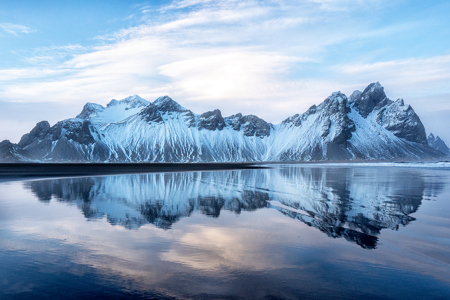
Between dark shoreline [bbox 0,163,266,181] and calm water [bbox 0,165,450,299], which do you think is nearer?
calm water [bbox 0,165,450,299]

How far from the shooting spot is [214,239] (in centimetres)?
1243

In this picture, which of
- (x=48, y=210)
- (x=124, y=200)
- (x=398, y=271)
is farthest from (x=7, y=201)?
(x=398, y=271)

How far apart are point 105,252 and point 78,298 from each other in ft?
11.4

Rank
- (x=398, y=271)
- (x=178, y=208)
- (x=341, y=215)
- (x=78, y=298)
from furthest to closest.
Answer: (x=178, y=208)
(x=341, y=215)
(x=398, y=271)
(x=78, y=298)

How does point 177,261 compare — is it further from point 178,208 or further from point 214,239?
point 178,208

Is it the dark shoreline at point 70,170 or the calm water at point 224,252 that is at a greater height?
→ the calm water at point 224,252

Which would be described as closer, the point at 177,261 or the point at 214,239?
the point at 177,261

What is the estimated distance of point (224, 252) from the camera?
10.7m

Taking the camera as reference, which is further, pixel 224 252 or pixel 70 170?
pixel 70 170

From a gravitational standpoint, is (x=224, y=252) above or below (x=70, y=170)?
above

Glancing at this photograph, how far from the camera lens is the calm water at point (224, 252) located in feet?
25.1

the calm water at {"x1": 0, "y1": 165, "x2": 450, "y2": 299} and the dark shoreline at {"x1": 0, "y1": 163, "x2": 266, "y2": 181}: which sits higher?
the calm water at {"x1": 0, "y1": 165, "x2": 450, "y2": 299}

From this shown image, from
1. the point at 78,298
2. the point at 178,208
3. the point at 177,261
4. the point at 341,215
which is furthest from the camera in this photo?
the point at 178,208

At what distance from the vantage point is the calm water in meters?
7.66
